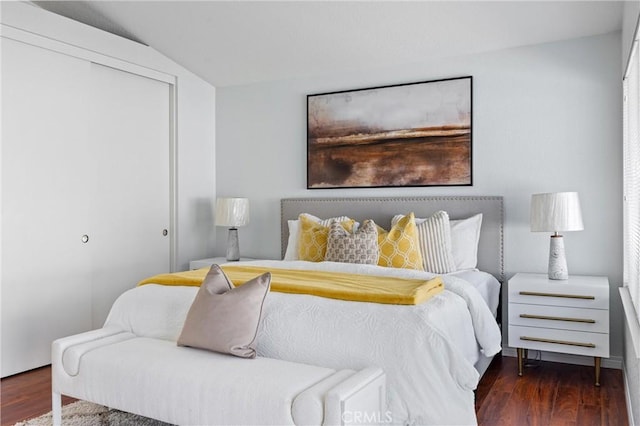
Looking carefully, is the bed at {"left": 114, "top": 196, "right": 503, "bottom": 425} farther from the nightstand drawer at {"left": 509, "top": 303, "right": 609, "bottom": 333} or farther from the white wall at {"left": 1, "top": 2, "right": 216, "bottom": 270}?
the white wall at {"left": 1, "top": 2, "right": 216, "bottom": 270}

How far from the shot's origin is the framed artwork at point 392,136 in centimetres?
407

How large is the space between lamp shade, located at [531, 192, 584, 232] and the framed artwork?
745mm

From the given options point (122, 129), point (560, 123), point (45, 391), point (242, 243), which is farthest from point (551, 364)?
point (122, 129)

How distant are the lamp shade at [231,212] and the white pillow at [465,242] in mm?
1903

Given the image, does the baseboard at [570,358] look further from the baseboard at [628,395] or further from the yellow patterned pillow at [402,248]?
the yellow patterned pillow at [402,248]

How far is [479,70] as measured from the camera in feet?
13.1

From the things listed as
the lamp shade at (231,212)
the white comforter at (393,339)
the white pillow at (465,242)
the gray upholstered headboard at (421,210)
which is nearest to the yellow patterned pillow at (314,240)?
the gray upholstered headboard at (421,210)

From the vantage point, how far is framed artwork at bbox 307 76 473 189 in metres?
4.07

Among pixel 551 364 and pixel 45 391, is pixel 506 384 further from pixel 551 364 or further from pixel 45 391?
pixel 45 391

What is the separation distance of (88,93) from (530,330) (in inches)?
138

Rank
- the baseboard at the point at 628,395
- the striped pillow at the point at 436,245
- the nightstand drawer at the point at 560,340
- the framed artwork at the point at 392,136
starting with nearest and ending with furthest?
1. the baseboard at the point at 628,395
2. the nightstand drawer at the point at 560,340
3. the striped pillow at the point at 436,245
4. the framed artwork at the point at 392,136

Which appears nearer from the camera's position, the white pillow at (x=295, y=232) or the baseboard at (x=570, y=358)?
the baseboard at (x=570, y=358)

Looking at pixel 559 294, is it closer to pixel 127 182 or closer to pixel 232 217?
pixel 232 217

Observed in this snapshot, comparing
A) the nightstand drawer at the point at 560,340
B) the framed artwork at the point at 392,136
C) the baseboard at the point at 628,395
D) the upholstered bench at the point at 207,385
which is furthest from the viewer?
the framed artwork at the point at 392,136
